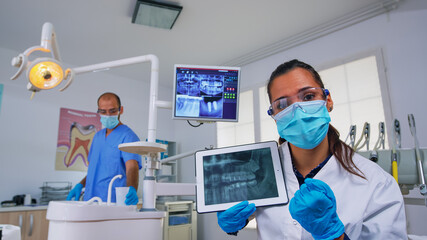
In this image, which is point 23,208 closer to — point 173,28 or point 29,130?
point 29,130

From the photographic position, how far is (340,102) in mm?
3443

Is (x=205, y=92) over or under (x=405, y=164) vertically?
over

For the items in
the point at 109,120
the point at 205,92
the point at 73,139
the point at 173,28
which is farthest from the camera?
the point at 73,139

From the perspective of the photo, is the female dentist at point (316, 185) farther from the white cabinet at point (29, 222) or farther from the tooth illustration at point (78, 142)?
the tooth illustration at point (78, 142)

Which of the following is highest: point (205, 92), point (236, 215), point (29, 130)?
point (29, 130)

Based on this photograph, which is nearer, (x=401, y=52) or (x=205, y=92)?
(x=205, y=92)

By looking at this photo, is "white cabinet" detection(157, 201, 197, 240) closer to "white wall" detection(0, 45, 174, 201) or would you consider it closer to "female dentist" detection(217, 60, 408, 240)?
"white wall" detection(0, 45, 174, 201)

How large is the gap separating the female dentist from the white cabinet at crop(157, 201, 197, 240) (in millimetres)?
3445

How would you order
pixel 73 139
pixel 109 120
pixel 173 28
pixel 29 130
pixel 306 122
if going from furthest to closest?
1. pixel 73 139
2. pixel 29 130
3. pixel 173 28
4. pixel 109 120
5. pixel 306 122

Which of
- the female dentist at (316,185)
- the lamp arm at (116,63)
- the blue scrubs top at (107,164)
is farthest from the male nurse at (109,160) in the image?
the female dentist at (316,185)

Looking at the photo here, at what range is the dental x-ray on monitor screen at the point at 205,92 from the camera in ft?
4.69

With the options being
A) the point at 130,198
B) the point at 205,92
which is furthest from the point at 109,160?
the point at 205,92

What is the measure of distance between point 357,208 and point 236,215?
1.30ft

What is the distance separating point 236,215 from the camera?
957 mm
